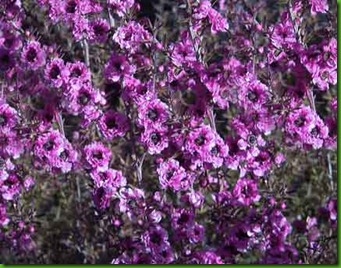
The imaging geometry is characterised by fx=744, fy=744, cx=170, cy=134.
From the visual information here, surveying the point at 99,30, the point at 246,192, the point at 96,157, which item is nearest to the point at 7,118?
the point at 96,157

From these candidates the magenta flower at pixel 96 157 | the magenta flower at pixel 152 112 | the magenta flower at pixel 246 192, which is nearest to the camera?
the magenta flower at pixel 152 112

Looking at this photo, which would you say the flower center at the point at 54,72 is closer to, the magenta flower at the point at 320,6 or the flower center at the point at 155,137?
the flower center at the point at 155,137

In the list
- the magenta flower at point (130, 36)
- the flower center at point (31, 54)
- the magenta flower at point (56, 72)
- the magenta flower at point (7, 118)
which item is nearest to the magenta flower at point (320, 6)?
the magenta flower at point (130, 36)

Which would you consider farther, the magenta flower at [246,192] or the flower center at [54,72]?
the magenta flower at [246,192]

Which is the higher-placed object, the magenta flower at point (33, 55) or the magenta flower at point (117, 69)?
the magenta flower at point (33, 55)

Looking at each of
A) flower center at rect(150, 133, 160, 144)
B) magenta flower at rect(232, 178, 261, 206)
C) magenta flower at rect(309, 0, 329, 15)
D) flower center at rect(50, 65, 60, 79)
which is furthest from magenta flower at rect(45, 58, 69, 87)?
magenta flower at rect(309, 0, 329, 15)

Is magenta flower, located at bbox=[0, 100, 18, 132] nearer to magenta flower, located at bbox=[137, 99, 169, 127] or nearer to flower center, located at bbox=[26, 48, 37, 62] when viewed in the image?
flower center, located at bbox=[26, 48, 37, 62]

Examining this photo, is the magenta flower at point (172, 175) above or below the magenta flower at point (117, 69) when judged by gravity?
below

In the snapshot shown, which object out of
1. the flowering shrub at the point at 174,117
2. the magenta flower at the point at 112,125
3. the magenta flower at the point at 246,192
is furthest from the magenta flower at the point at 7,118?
the magenta flower at the point at 246,192

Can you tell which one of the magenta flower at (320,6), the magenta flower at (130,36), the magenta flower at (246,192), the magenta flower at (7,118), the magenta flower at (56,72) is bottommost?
the magenta flower at (246,192)

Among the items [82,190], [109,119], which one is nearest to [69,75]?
[109,119]

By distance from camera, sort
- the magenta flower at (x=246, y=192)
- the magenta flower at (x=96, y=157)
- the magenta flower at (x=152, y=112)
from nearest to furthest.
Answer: the magenta flower at (x=152, y=112)
the magenta flower at (x=96, y=157)
the magenta flower at (x=246, y=192)

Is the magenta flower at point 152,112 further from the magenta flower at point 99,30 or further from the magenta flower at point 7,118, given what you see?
the magenta flower at point 7,118
